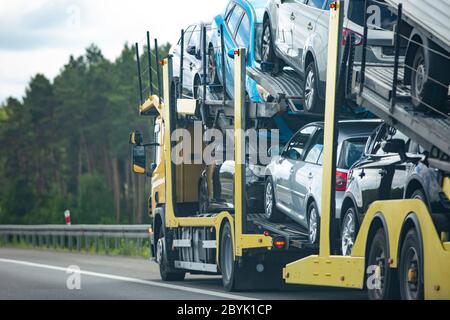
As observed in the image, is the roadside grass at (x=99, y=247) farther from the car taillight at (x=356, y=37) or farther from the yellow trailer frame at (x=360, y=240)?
the car taillight at (x=356, y=37)

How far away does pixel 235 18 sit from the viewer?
16672 millimetres

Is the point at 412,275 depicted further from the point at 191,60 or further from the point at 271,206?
the point at 191,60

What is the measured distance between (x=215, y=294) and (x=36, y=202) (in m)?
87.5

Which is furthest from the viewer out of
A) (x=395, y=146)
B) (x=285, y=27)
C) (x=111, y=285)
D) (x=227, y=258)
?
(x=111, y=285)

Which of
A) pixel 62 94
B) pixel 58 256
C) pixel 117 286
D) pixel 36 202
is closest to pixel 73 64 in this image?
pixel 62 94

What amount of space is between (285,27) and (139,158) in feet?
19.0

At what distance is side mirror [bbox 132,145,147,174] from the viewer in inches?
784

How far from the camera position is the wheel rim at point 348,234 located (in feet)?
37.6

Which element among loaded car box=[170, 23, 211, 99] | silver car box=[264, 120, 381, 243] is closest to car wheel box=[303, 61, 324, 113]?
silver car box=[264, 120, 381, 243]

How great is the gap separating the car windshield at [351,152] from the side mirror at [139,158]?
7.65 m

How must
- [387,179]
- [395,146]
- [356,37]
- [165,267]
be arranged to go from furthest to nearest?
[165,267] < [356,37] < [387,179] < [395,146]

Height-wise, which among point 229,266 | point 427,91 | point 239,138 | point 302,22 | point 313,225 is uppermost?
point 302,22

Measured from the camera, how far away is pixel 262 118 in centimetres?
1496

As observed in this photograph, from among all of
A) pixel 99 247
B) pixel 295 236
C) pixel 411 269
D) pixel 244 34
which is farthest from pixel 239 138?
pixel 99 247
